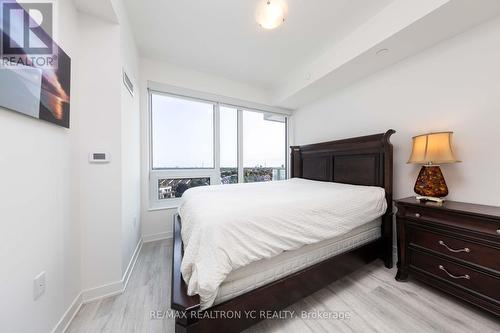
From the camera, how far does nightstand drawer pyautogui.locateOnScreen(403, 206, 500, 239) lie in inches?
49.5

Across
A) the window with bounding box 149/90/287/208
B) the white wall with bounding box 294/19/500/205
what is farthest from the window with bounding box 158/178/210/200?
the white wall with bounding box 294/19/500/205

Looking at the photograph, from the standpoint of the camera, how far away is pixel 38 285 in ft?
3.35

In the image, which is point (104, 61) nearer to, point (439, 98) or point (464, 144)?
point (439, 98)

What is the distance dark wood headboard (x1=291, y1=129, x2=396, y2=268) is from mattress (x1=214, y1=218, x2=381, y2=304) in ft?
1.91

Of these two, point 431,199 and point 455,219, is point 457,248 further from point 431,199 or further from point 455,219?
point 431,199

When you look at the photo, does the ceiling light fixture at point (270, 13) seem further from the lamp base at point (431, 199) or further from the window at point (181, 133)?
the lamp base at point (431, 199)

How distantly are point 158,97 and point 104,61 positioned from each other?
4.84ft

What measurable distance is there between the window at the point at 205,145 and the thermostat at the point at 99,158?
1418mm

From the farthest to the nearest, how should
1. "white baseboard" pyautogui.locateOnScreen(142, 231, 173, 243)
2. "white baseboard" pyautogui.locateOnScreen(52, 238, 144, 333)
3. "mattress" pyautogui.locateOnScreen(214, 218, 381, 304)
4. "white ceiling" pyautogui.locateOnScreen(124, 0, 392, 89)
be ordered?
1. "white baseboard" pyautogui.locateOnScreen(142, 231, 173, 243)
2. "white ceiling" pyautogui.locateOnScreen(124, 0, 392, 89)
3. "white baseboard" pyautogui.locateOnScreen(52, 238, 144, 333)
4. "mattress" pyautogui.locateOnScreen(214, 218, 381, 304)

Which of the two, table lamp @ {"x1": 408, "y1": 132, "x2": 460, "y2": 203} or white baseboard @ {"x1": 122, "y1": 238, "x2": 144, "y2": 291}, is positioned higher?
table lamp @ {"x1": 408, "y1": 132, "x2": 460, "y2": 203}

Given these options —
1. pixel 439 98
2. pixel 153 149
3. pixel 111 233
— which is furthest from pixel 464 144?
pixel 153 149

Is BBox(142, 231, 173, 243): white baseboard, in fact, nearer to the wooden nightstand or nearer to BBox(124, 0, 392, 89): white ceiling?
BBox(124, 0, 392, 89): white ceiling

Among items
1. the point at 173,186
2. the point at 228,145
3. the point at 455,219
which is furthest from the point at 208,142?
the point at 455,219

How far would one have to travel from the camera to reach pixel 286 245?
1.26m
